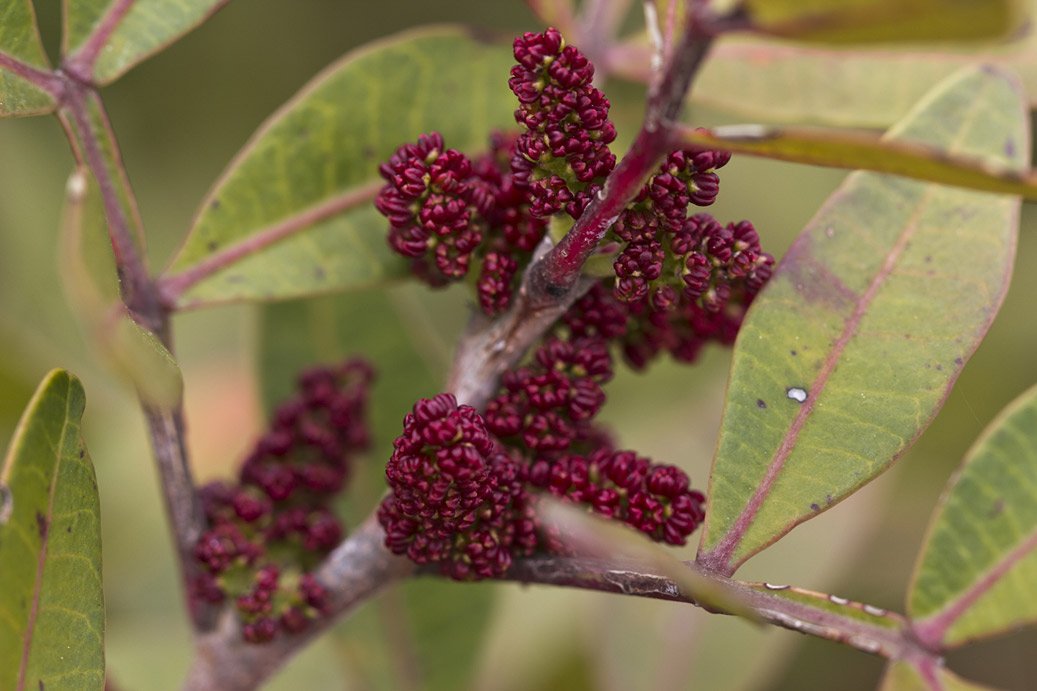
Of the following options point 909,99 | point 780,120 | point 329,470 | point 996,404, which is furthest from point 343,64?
point 996,404

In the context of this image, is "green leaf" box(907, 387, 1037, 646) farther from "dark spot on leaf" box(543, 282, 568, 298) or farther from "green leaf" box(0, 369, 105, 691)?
"green leaf" box(0, 369, 105, 691)

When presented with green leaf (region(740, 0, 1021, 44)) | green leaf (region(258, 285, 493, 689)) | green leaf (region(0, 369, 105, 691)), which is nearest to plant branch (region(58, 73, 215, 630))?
green leaf (region(0, 369, 105, 691))

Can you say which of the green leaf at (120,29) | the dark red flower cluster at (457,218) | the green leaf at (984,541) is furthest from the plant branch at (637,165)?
the green leaf at (120,29)

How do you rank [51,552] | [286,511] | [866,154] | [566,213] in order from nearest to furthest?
[866,154] < [51,552] < [566,213] < [286,511]

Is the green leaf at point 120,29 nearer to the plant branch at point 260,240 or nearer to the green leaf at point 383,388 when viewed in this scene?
the plant branch at point 260,240

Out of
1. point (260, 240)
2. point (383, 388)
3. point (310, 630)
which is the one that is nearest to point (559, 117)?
point (260, 240)

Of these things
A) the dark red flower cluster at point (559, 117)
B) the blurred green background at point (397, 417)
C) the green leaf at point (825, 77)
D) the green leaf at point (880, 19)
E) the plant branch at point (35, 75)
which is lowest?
the blurred green background at point (397, 417)

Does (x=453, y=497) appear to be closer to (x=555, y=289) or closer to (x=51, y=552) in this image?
(x=555, y=289)
